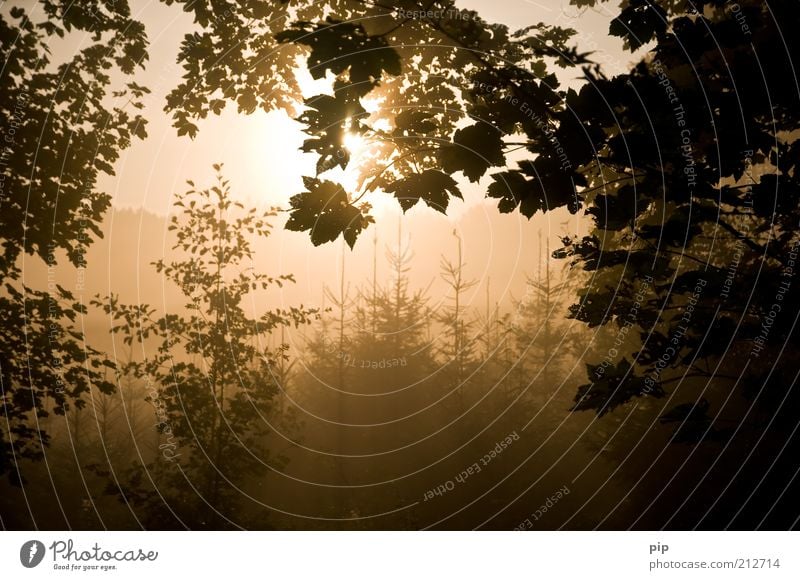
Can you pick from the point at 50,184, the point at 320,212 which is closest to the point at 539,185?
the point at 320,212

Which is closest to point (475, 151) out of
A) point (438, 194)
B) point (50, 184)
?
point (438, 194)

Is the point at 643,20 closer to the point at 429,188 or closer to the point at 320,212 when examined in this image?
the point at 429,188

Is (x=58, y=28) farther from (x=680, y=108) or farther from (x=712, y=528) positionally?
(x=712, y=528)

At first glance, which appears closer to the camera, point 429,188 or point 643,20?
point 429,188

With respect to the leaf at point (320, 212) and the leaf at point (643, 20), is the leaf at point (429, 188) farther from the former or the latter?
the leaf at point (643, 20)

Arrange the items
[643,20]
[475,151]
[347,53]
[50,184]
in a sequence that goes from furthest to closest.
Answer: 1. [50,184]
2. [643,20]
3. [475,151]
4. [347,53]

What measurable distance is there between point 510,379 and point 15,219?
21006mm

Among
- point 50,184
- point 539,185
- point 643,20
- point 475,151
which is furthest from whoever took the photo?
point 50,184

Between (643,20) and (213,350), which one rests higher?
(643,20)

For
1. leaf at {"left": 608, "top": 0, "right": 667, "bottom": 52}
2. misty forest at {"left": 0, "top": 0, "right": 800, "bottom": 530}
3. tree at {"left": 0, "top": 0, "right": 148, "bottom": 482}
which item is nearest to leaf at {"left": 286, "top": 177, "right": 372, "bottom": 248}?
misty forest at {"left": 0, "top": 0, "right": 800, "bottom": 530}

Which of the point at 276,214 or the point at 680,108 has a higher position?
the point at 276,214

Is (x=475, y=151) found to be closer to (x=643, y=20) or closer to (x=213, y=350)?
(x=643, y=20)

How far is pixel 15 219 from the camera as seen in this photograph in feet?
17.6
